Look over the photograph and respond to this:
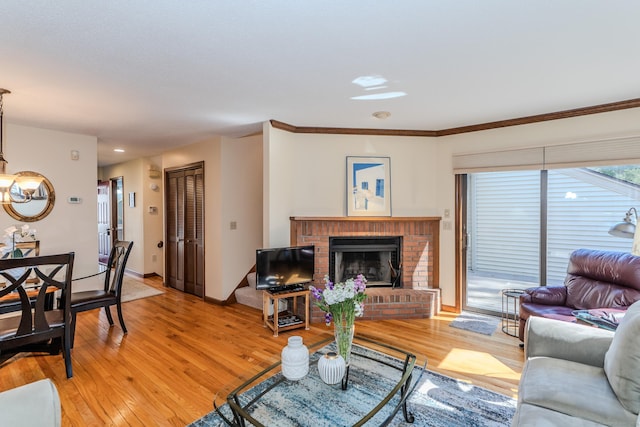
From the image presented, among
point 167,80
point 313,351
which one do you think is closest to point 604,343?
point 313,351

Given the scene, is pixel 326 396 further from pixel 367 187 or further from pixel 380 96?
pixel 367 187

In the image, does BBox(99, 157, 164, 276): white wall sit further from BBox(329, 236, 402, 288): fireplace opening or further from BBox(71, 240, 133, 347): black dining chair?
BBox(329, 236, 402, 288): fireplace opening

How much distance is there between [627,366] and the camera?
156 cm

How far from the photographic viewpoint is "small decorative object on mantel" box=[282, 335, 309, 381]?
6.01 ft

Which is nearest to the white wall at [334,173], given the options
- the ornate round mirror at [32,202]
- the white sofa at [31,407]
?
the white sofa at [31,407]

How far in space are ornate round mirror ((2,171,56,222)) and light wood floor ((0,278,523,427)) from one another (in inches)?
54.9

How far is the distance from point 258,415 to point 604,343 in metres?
2.09

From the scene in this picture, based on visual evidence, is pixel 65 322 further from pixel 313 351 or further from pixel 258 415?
pixel 313 351

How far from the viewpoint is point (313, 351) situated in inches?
89.3

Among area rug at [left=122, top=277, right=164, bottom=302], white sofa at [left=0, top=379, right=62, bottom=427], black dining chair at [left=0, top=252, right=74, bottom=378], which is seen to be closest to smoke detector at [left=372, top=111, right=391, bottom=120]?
black dining chair at [left=0, top=252, right=74, bottom=378]

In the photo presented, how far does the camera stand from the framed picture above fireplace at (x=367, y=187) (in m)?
4.14

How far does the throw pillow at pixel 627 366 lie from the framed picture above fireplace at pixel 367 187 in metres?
2.71

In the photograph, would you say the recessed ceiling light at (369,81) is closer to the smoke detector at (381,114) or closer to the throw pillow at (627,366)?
the smoke detector at (381,114)

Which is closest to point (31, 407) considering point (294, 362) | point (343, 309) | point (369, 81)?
point (294, 362)
